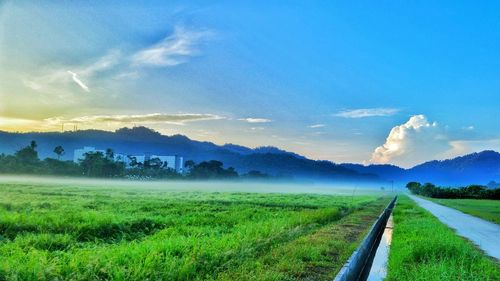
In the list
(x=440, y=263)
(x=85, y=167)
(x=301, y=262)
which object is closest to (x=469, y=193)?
(x=85, y=167)

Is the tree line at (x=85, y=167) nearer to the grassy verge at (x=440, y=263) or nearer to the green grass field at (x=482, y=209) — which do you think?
the green grass field at (x=482, y=209)

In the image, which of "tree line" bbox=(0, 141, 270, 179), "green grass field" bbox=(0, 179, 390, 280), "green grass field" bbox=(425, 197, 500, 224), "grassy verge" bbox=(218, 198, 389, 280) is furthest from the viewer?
"tree line" bbox=(0, 141, 270, 179)

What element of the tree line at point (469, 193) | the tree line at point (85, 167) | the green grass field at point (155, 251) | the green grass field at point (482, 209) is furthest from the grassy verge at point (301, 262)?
the tree line at point (469, 193)

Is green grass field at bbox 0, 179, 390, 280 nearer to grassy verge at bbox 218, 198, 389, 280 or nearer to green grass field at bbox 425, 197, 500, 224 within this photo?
grassy verge at bbox 218, 198, 389, 280

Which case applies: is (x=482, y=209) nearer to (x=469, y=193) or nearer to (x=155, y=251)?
(x=155, y=251)

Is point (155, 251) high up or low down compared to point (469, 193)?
down

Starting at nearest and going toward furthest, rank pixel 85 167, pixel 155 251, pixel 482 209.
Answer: pixel 155 251 < pixel 482 209 < pixel 85 167

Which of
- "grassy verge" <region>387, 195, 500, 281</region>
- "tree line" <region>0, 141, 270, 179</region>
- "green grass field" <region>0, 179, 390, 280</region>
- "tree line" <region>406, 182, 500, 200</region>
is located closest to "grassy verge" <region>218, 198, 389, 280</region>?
"green grass field" <region>0, 179, 390, 280</region>

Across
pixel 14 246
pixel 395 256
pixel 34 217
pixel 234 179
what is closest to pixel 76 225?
pixel 34 217

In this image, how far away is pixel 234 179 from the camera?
16425cm

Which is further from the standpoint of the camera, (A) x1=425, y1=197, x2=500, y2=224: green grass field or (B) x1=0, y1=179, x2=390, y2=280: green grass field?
(A) x1=425, y1=197, x2=500, y2=224: green grass field

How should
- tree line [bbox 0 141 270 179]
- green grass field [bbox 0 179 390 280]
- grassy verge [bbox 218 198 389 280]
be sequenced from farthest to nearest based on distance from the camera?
tree line [bbox 0 141 270 179], grassy verge [bbox 218 198 389 280], green grass field [bbox 0 179 390 280]

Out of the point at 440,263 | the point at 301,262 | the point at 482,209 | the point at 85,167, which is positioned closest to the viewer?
the point at 440,263

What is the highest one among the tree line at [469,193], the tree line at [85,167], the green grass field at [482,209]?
the tree line at [85,167]
